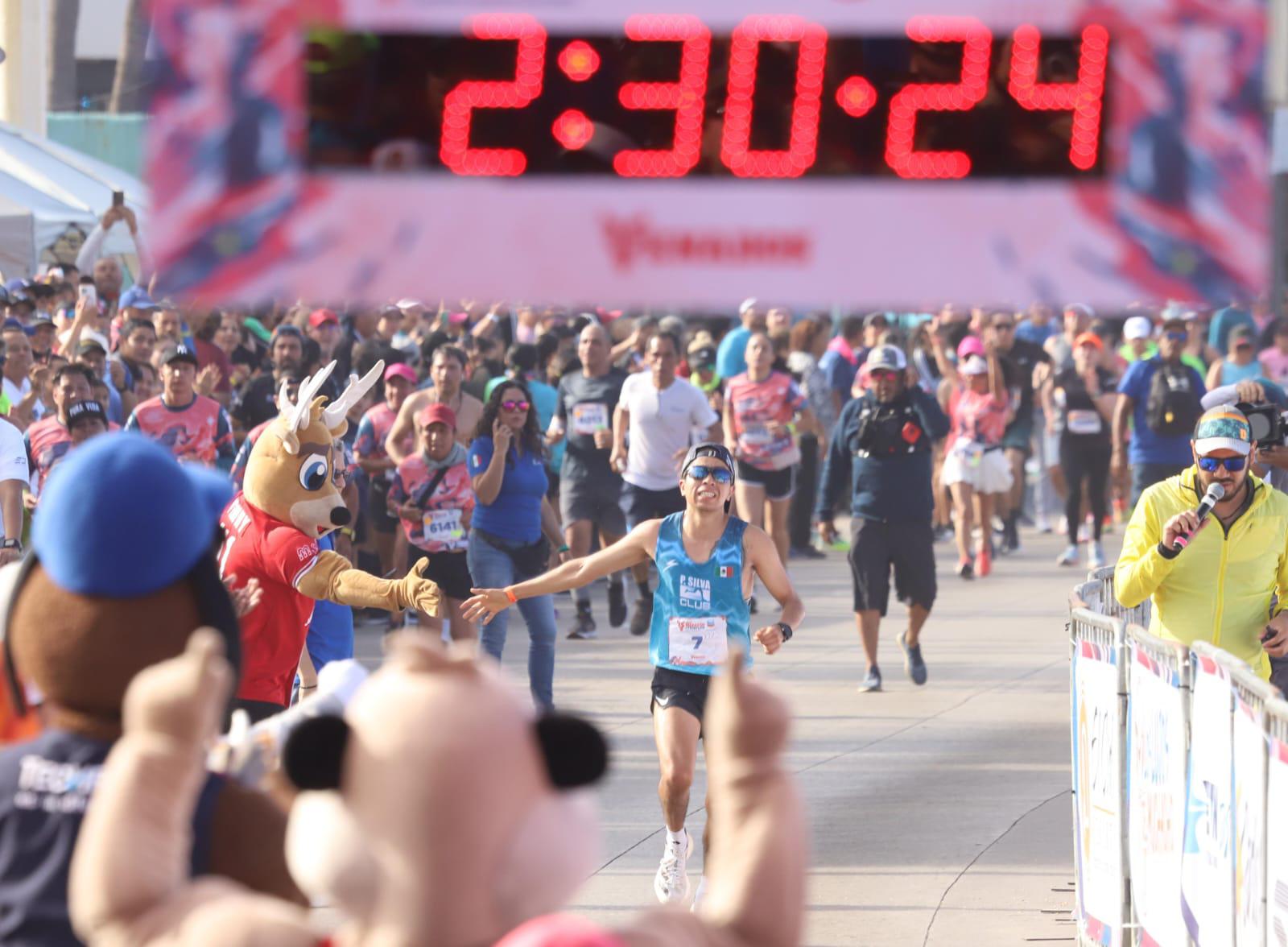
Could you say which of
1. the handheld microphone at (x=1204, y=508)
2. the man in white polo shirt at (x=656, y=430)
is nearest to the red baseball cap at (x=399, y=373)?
the man in white polo shirt at (x=656, y=430)

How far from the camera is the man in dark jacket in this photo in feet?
42.0

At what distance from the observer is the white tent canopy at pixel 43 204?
2061 centimetres

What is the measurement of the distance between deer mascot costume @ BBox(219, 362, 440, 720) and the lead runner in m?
0.55

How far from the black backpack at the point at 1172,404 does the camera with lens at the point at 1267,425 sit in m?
6.38

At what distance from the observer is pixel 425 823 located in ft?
10.4

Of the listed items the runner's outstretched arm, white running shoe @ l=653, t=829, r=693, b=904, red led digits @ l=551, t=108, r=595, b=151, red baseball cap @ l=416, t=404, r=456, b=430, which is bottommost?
white running shoe @ l=653, t=829, r=693, b=904

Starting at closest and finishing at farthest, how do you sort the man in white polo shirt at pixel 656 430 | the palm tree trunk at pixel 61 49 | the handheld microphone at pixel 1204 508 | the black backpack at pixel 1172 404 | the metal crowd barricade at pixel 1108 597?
the handheld microphone at pixel 1204 508
the metal crowd barricade at pixel 1108 597
the man in white polo shirt at pixel 656 430
the black backpack at pixel 1172 404
the palm tree trunk at pixel 61 49

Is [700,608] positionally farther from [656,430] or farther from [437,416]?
[656,430]

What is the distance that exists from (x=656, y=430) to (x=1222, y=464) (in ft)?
21.9

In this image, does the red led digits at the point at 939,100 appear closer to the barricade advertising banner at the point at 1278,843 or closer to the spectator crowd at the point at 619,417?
the barricade advertising banner at the point at 1278,843

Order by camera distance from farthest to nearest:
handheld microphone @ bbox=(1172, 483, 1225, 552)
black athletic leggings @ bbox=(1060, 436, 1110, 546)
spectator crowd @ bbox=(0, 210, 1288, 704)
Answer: black athletic leggings @ bbox=(1060, 436, 1110, 546)
spectator crowd @ bbox=(0, 210, 1288, 704)
handheld microphone @ bbox=(1172, 483, 1225, 552)

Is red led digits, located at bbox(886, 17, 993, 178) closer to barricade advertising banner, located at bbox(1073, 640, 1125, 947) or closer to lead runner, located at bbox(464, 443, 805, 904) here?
barricade advertising banner, located at bbox(1073, 640, 1125, 947)

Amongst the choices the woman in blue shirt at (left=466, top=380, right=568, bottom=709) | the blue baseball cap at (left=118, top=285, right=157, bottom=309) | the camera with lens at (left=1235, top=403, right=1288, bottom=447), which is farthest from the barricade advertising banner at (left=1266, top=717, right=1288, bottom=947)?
the blue baseball cap at (left=118, top=285, right=157, bottom=309)

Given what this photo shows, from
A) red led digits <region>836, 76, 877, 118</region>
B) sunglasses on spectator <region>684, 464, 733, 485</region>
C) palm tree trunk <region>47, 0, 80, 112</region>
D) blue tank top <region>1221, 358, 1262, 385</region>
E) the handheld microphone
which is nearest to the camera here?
red led digits <region>836, 76, 877, 118</region>
